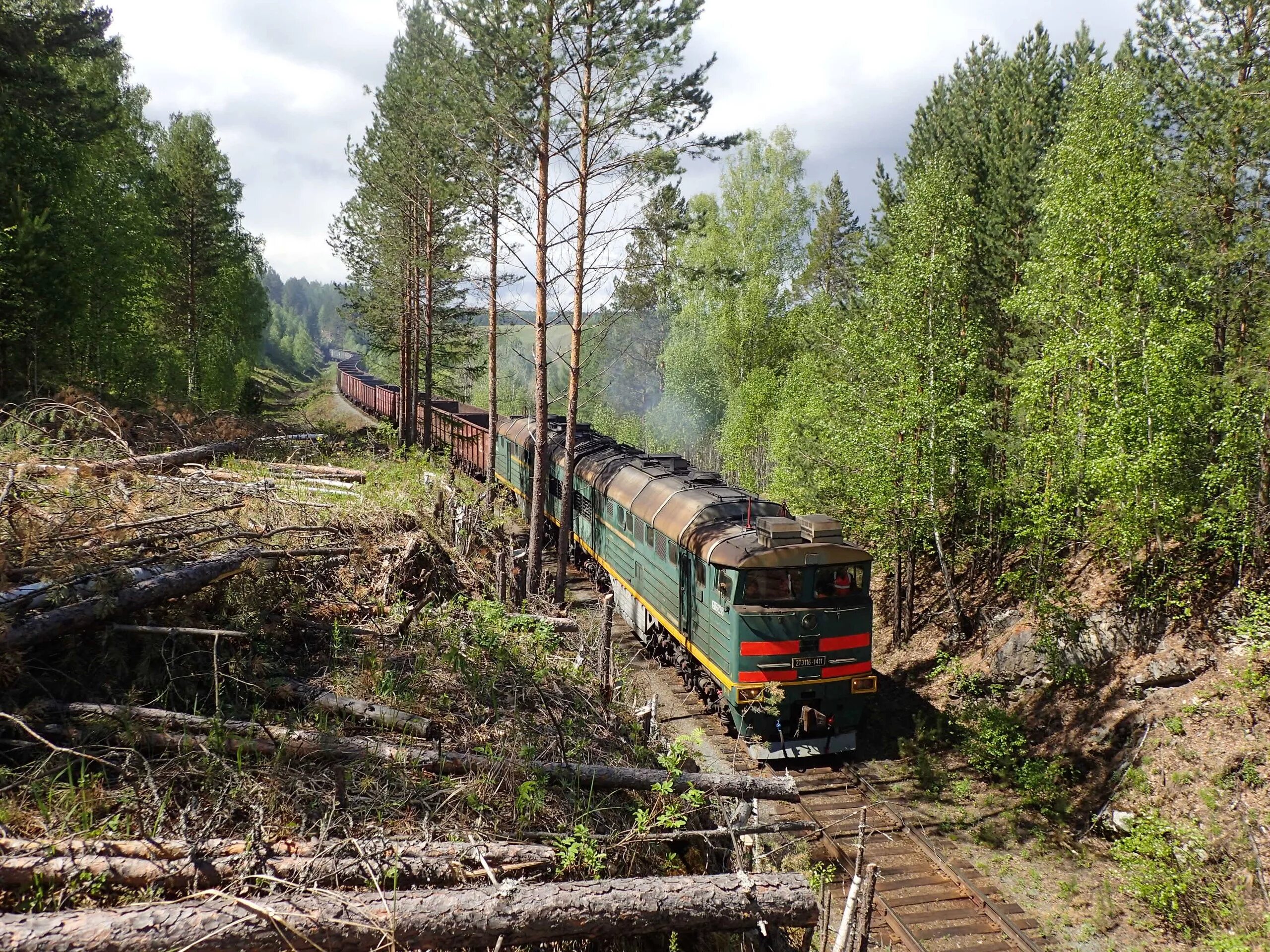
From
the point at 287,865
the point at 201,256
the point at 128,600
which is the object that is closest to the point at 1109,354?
the point at 287,865

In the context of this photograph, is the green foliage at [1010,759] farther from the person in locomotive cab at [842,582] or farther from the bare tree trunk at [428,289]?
the bare tree trunk at [428,289]

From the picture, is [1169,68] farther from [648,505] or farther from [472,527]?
[472,527]

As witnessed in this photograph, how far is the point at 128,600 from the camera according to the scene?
5.49 metres

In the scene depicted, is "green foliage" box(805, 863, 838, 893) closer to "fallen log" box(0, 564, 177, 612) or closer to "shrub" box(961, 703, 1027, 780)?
"shrub" box(961, 703, 1027, 780)

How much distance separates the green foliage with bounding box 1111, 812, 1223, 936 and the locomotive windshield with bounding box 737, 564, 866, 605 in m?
4.74

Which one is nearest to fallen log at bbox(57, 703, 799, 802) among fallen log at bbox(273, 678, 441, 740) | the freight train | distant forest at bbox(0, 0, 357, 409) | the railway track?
fallen log at bbox(273, 678, 441, 740)

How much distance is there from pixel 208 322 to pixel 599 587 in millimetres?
28257

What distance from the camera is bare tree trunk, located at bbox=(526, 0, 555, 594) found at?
13688 mm

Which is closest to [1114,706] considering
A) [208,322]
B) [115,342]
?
[115,342]

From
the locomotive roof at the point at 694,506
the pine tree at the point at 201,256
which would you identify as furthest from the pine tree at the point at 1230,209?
the pine tree at the point at 201,256

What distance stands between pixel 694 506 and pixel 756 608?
8.35 feet

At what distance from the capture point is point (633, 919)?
13.4ft

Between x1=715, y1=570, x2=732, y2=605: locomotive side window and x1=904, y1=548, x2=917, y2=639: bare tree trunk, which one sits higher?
x1=715, y1=570, x2=732, y2=605: locomotive side window

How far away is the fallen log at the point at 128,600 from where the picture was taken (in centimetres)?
479
